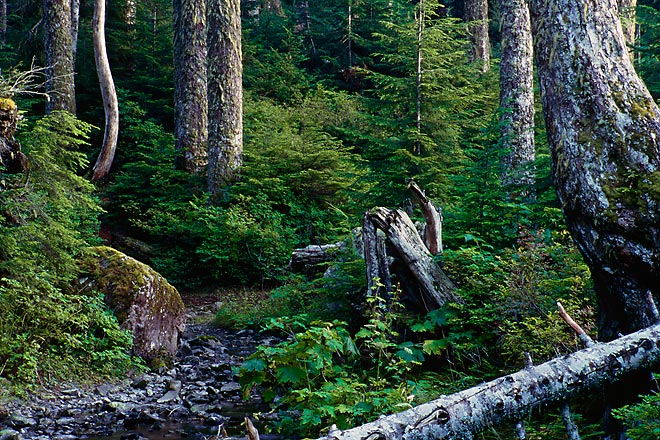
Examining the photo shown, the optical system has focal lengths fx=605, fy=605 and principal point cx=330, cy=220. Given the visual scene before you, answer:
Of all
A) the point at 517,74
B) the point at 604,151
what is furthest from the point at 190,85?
the point at 604,151

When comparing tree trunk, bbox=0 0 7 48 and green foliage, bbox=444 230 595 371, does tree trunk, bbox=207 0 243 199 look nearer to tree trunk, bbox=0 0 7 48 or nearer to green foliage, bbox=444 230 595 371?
green foliage, bbox=444 230 595 371

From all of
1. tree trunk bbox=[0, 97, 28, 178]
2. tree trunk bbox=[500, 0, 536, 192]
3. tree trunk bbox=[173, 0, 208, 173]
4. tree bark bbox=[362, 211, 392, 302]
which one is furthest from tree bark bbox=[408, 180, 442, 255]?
tree trunk bbox=[173, 0, 208, 173]

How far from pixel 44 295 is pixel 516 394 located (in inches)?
230

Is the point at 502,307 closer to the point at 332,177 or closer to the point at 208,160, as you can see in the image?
the point at 332,177

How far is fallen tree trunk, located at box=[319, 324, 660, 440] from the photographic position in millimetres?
2943

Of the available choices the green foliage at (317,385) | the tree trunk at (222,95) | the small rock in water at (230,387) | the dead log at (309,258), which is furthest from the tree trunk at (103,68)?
the green foliage at (317,385)

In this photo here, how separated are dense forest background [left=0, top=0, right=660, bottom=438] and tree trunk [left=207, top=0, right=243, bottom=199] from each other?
56 centimetres

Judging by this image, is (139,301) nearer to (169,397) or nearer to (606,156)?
(169,397)

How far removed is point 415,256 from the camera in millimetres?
6590

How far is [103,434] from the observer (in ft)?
19.1

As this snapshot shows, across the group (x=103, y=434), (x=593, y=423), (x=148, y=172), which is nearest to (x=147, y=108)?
(x=148, y=172)

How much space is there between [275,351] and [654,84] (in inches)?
332

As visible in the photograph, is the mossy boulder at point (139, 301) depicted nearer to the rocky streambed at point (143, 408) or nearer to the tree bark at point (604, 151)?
the rocky streambed at point (143, 408)

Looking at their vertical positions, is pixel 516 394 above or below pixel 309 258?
above
